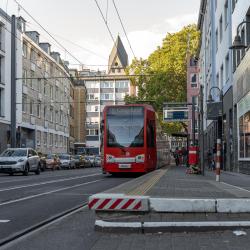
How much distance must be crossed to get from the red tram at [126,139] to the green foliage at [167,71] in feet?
104

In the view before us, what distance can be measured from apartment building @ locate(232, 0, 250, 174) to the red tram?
177 inches

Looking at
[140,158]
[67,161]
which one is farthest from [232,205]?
[67,161]

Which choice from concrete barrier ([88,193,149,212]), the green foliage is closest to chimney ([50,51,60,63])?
the green foliage

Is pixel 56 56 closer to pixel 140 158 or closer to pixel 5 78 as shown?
pixel 5 78

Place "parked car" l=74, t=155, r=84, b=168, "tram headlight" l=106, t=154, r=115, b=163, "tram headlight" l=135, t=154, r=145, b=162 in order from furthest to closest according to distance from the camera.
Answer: "parked car" l=74, t=155, r=84, b=168
"tram headlight" l=106, t=154, r=115, b=163
"tram headlight" l=135, t=154, r=145, b=162

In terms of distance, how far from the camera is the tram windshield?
2494cm

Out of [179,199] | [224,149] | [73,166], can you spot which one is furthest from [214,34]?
[179,199]

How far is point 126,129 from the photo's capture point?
82.1 ft

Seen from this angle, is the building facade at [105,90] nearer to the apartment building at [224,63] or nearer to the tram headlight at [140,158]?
the apartment building at [224,63]

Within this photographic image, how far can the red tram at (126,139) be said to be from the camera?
2481 centimetres

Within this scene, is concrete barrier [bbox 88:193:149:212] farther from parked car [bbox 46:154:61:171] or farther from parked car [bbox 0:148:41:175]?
parked car [bbox 46:154:61:171]

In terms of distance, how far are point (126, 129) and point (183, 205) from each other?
55.5ft

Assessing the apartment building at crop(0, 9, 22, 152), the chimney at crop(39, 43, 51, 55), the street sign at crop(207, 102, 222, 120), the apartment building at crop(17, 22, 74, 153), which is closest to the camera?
the street sign at crop(207, 102, 222, 120)

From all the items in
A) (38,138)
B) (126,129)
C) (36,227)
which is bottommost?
(36,227)
